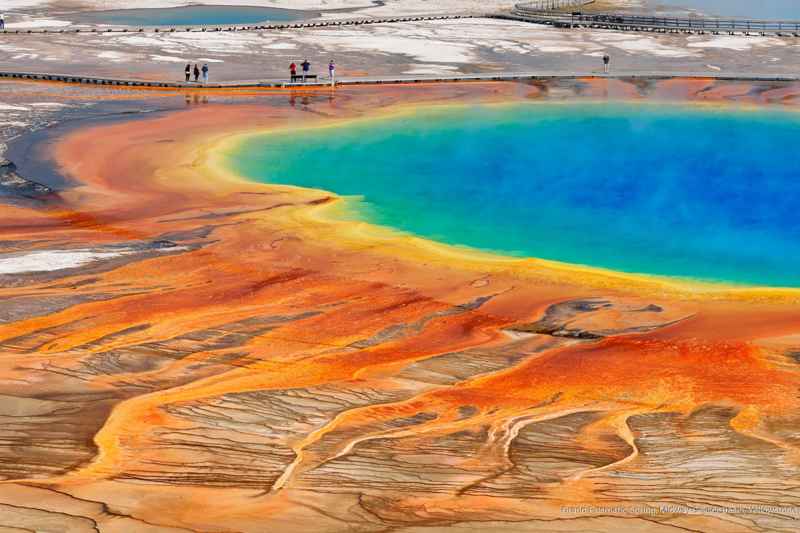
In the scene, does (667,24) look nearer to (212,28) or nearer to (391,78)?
(391,78)

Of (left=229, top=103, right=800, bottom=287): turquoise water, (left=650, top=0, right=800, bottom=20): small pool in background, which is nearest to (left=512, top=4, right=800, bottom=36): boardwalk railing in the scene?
(left=650, top=0, right=800, bottom=20): small pool in background

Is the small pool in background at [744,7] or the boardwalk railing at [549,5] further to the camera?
the small pool in background at [744,7]

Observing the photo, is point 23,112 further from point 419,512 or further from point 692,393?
point 419,512

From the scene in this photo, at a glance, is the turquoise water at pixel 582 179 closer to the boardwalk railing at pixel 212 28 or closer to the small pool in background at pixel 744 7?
the boardwalk railing at pixel 212 28

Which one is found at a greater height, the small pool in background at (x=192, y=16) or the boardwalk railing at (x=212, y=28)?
the small pool in background at (x=192, y=16)

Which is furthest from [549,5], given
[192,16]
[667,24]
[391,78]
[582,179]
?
[582,179]

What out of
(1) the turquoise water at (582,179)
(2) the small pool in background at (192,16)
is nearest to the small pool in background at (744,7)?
(2) the small pool in background at (192,16)
